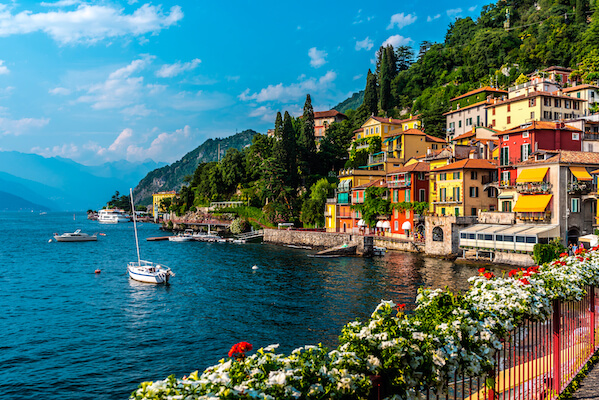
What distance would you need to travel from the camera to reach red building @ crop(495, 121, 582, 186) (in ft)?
147

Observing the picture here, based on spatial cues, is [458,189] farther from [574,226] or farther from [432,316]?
[432,316]

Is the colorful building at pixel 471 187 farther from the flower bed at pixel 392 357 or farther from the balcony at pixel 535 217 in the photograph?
the flower bed at pixel 392 357

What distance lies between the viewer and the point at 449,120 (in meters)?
79.1

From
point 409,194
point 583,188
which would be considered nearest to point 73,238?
point 409,194

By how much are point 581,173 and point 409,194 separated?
856 inches

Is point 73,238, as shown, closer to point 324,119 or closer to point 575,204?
point 324,119

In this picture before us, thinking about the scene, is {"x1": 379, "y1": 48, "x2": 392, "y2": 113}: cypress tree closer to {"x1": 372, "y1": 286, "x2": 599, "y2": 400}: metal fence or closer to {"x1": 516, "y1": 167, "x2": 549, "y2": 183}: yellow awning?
{"x1": 516, "y1": 167, "x2": 549, "y2": 183}: yellow awning

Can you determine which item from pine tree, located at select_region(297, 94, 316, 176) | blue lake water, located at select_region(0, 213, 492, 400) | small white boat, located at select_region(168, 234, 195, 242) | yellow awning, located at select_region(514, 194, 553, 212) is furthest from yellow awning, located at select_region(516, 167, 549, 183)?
small white boat, located at select_region(168, 234, 195, 242)

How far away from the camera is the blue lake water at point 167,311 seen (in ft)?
60.6

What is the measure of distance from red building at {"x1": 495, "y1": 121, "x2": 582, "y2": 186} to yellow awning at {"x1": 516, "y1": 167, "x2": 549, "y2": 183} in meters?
2.80

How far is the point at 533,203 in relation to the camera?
40.6 metres

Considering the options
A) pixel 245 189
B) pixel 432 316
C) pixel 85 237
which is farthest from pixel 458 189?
pixel 85 237

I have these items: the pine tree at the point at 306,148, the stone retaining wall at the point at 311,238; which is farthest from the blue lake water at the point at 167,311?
the pine tree at the point at 306,148

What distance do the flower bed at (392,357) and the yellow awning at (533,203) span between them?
3799cm
